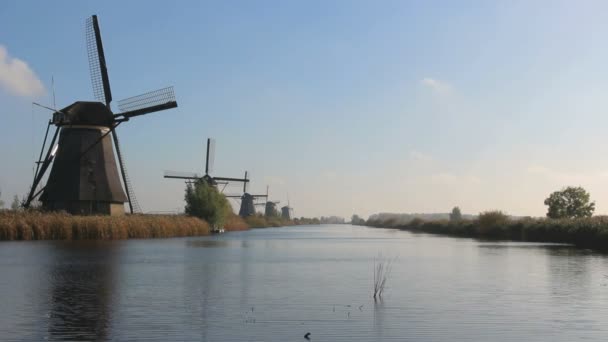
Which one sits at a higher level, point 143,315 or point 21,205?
point 21,205

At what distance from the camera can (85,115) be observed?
44781 mm

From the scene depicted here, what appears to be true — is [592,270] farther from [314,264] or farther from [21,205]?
[21,205]

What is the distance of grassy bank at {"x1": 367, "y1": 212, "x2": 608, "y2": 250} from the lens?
41469 millimetres

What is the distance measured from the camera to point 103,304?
14375 millimetres

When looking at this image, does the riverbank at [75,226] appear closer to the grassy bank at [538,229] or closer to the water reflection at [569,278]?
the water reflection at [569,278]

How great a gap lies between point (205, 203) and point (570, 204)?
34257mm

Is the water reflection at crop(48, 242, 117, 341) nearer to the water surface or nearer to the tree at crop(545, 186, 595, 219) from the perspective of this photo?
the water surface

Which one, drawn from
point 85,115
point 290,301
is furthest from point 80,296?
point 85,115

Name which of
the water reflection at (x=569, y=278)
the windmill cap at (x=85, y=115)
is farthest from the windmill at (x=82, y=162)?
the water reflection at (x=569, y=278)

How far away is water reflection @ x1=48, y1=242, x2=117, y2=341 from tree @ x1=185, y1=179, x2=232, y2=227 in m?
35.6

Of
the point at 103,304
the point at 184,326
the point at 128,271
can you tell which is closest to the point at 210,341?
the point at 184,326

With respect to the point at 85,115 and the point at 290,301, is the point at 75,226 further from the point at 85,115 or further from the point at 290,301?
the point at 290,301

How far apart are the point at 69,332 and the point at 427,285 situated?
35.4ft

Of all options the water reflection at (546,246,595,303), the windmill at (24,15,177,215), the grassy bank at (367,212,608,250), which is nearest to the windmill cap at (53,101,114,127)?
the windmill at (24,15,177,215)
